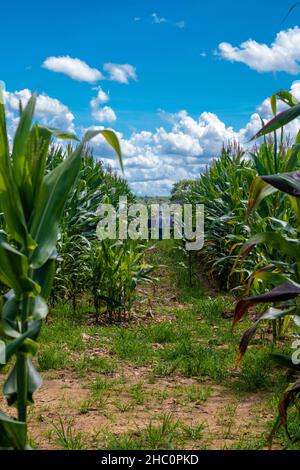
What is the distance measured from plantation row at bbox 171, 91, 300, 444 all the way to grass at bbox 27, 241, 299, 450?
1.24 feet

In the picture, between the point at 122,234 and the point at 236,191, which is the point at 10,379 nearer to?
the point at 122,234

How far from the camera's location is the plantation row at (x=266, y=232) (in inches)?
89.0

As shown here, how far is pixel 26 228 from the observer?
1.59 meters

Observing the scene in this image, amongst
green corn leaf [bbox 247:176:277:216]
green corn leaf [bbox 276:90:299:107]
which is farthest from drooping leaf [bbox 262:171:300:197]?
green corn leaf [bbox 276:90:299:107]

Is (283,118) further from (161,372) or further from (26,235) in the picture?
(161,372)

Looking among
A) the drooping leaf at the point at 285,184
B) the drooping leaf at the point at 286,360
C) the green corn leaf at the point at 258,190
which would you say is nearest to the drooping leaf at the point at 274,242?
the green corn leaf at the point at 258,190

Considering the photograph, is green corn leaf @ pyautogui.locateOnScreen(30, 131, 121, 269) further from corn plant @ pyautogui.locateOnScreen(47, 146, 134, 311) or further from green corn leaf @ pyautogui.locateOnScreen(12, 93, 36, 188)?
corn plant @ pyautogui.locateOnScreen(47, 146, 134, 311)

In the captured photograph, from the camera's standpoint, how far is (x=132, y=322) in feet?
18.6

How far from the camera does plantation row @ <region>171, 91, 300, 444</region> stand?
7.42ft

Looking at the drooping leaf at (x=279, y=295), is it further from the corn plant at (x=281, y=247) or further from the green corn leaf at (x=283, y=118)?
the green corn leaf at (x=283, y=118)

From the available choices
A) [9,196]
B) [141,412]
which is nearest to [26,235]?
[9,196]

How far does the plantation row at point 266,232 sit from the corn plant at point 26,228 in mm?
880

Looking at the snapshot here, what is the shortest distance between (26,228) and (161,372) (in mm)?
2584
